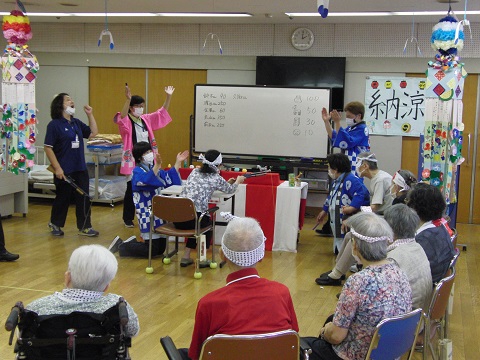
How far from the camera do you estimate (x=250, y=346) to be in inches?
90.6

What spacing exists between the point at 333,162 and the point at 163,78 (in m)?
4.56

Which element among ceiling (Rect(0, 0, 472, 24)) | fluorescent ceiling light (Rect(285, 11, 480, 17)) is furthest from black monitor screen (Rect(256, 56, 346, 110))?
fluorescent ceiling light (Rect(285, 11, 480, 17))

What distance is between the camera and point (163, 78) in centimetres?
974

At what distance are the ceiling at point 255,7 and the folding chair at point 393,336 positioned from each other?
4.91 meters

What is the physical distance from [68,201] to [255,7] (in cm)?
311

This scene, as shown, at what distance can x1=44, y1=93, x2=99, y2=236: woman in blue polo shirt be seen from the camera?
6.77 m

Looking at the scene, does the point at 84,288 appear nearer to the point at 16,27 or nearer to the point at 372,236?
the point at 372,236

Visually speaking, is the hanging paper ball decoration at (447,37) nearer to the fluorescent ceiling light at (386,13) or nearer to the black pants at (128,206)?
the fluorescent ceiling light at (386,13)

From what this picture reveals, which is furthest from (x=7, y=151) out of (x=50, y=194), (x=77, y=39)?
(x=77, y=39)

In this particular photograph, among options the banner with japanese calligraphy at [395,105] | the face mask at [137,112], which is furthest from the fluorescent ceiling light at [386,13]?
the face mask at [137,112]

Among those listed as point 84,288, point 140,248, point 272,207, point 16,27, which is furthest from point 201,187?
point 84,288

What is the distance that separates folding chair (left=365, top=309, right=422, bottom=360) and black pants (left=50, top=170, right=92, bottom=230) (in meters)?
4.90

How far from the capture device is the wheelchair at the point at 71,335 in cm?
234

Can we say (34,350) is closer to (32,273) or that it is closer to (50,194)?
(32,273)
